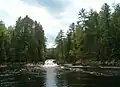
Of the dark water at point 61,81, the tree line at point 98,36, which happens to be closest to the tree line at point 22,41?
the tree line at point 98,36

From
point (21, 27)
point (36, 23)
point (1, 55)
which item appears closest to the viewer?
point (1, 55)

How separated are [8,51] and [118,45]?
41989mm

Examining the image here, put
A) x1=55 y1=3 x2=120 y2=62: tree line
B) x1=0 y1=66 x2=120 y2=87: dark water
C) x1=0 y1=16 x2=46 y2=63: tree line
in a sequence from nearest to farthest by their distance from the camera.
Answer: x1=0 y1=66 x2=120 y2=87: dark water
x1=55 y1=3 x2=120 y2=62: tree line
x1=0 y1=16 x2=46 y2=63: tree line

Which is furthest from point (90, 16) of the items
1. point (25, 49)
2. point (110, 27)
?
point (25, 49)

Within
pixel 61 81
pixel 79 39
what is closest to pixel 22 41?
pixel 79 39

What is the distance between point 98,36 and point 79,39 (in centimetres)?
1005

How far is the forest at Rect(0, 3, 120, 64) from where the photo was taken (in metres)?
90.7

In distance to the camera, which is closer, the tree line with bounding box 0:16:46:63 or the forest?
the forest

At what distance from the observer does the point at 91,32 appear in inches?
3976

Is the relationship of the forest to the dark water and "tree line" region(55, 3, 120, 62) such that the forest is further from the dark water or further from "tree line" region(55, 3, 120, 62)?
the dark water

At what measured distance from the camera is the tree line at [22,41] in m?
102

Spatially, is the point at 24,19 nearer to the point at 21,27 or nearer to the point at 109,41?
the point at 21,27

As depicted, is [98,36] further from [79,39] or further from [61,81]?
[61,81]

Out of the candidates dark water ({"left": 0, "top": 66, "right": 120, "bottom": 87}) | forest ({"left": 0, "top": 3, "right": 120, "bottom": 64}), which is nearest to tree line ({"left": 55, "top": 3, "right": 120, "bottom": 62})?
forest ({"left": 0, "top": 3, "right": 120, "bottom": 64})
